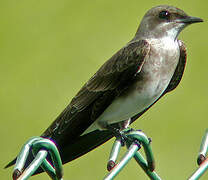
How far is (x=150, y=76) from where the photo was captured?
14.9 feet

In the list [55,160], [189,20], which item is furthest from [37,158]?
[189,20]

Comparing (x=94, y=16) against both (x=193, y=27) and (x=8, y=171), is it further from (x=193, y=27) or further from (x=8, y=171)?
(x=8, y=171)

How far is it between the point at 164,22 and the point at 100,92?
2.50ft

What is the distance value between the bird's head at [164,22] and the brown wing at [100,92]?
9.6 inches

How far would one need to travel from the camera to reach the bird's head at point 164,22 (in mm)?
4816

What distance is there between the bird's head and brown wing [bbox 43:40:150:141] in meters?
0.24

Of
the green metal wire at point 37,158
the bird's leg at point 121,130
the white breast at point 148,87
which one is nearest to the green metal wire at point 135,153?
the green metal wire at point 37,158

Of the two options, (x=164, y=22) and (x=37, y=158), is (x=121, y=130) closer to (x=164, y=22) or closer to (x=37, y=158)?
(x=164, y=22)

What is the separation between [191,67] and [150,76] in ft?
9.26

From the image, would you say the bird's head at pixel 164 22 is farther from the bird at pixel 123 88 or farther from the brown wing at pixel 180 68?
the brown wing at pixel 180 68

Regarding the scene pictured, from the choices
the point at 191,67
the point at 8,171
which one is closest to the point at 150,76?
the point at 8,171

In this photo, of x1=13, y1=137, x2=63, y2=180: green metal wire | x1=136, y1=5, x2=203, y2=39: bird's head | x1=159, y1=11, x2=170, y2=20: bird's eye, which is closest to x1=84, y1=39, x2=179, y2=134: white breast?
x1=136, y1=5, x2=203, y2=39: bird's head

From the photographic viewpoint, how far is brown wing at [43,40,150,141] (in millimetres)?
4551

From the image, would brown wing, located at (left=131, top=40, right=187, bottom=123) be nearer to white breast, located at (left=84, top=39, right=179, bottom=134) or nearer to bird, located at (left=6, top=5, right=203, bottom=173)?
bird, located at (left=6, top=5, right=203, bottom=173)
